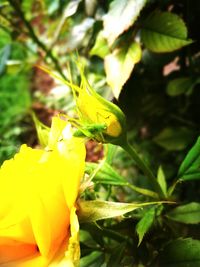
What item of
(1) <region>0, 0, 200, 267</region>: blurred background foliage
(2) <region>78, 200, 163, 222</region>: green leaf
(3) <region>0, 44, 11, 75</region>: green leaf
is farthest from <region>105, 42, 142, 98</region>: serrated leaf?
(3) <region>0, 44, 11, 75</region>: green leaf

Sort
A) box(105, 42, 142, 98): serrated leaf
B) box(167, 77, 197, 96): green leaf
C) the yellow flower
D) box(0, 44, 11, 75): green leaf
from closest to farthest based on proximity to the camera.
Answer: the yellow flower → box(105, 42, 142, 98): serrated leaf → box(167, 77, 197, 96): green leaf → box(0, 44, 11, 75): green leaf

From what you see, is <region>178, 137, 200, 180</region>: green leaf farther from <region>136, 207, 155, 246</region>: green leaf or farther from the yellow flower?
the yellow flower

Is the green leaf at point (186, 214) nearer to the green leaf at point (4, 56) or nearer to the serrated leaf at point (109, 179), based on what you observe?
the serrated leaf at point (109, 179)

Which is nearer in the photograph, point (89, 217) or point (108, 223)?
point (89, 217)

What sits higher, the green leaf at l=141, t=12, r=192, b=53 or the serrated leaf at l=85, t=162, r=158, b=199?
the green leaf at l=141, t=12, r=192, b=53

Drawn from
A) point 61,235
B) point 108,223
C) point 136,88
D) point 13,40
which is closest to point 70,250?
point 61,235

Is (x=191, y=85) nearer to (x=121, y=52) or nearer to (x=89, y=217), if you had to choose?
(x=121, y=52)

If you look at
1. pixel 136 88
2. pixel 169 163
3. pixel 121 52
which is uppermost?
pixel 121 52
